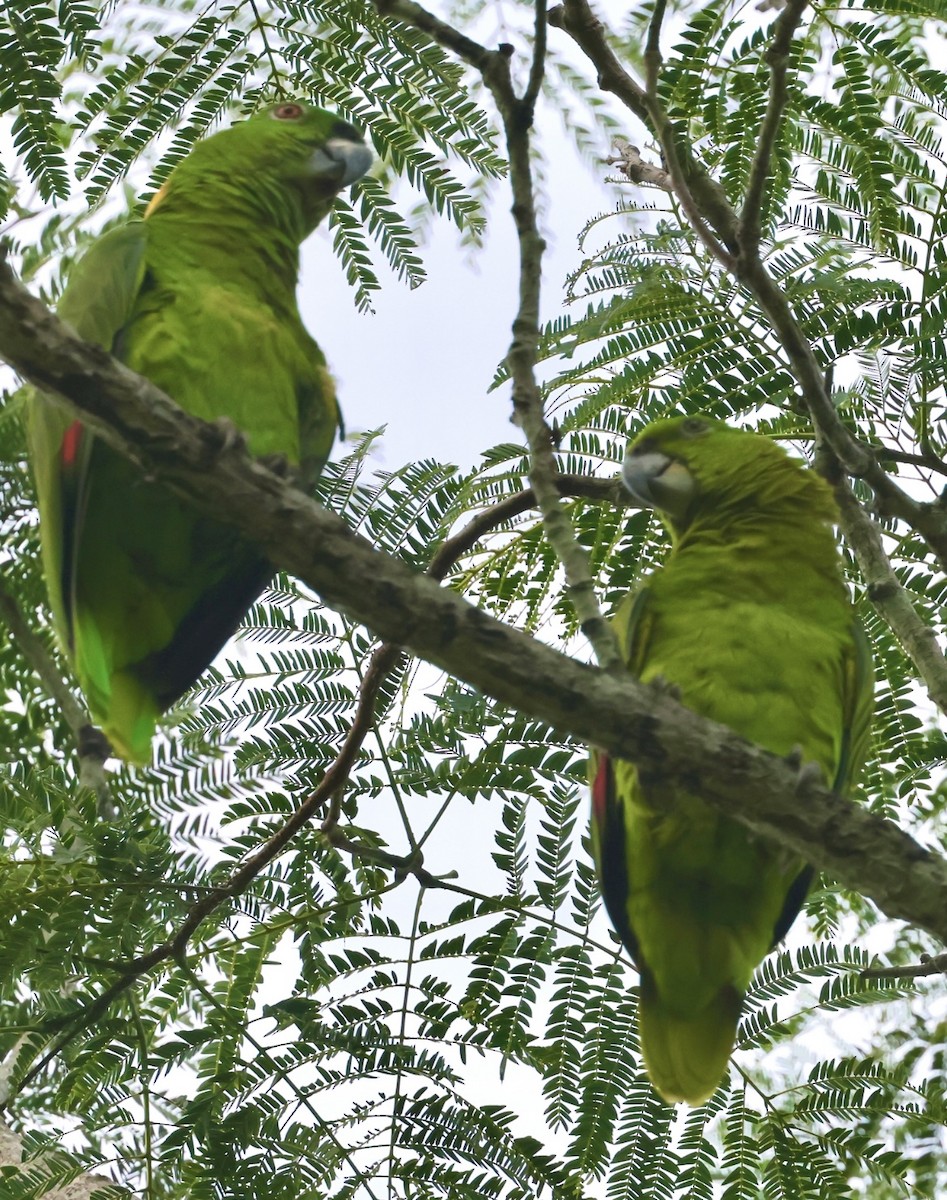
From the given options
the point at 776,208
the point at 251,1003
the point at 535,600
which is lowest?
the point at 251,1003

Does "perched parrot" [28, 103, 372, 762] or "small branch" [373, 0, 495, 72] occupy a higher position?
"small branch" [373, 0, 495, 72]

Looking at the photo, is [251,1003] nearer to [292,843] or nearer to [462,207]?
[292,843]

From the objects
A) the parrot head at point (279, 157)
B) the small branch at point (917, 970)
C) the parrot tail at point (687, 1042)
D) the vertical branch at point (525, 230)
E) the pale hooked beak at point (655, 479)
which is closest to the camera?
the vertical branch at point (525, 230)

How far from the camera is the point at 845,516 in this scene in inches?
126

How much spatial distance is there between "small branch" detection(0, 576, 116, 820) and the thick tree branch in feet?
1.67

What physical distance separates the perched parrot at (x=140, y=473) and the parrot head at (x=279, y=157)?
20cm

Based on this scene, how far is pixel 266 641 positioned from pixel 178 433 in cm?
A: 132

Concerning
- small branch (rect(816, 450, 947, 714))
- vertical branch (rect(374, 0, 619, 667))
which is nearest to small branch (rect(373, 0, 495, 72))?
vertical branch (rect(374, 0, 619, 667))

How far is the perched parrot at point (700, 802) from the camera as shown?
3.09 metres

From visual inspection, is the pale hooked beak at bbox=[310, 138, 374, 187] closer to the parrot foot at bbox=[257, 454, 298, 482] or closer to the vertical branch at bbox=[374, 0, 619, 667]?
the vertical branch at bbox=[374, 0, 619, 667]

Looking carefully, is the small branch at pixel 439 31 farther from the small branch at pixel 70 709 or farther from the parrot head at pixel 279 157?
the small branch at pixel 70 709

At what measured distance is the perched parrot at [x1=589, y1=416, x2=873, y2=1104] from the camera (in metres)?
3.09

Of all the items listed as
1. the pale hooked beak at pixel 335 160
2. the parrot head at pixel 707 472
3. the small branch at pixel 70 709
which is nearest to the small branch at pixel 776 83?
the parrot head at pixel 707 472

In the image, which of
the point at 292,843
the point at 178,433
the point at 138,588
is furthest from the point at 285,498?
the point at 292,843
